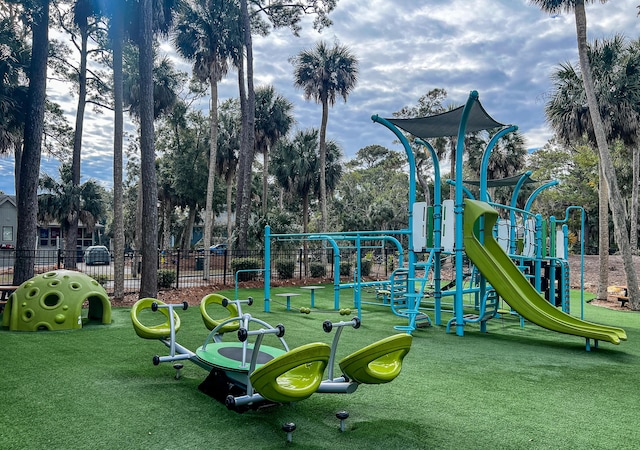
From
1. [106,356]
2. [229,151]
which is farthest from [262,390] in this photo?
[229,151]

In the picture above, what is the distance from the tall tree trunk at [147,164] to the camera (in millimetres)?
11211

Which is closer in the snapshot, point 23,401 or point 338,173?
point 23,401

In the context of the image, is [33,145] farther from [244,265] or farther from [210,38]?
[210,38]

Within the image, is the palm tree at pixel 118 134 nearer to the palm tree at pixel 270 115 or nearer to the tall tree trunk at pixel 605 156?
the palm tree at pixel 270 115

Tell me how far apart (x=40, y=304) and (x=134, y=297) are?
15.7 ft

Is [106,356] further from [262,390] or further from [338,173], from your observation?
[338,173]

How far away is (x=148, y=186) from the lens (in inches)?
446

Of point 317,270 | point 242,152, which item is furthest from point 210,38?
point 317,270

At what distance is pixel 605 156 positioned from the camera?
505 inches

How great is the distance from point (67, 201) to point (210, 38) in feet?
36.7

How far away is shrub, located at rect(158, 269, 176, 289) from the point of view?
14031mm

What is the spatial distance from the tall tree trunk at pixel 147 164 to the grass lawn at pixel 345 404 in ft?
14.2

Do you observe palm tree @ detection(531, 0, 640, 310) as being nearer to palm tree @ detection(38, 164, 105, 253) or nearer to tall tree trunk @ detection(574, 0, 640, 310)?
tall tree trunk @ detection(574, 0, 640, 310)

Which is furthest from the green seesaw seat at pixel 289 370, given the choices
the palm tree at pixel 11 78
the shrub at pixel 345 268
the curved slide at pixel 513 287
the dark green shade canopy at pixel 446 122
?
the shrub at pixel 345 268
